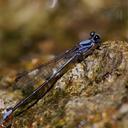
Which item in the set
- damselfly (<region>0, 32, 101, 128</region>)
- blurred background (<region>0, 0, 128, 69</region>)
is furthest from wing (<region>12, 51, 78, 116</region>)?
blurred background (<region>0, 0, 128, 69</region>)

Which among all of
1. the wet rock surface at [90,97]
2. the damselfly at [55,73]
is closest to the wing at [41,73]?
the damselfly at [55,73]

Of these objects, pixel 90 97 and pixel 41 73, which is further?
pixel 41 73

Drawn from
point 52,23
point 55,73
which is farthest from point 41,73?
point 52,23

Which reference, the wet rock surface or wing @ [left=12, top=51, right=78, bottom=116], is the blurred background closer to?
wing @ [left=12, top=51, right=78, bottom=116]

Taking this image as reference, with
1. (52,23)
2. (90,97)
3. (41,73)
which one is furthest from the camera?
(52,23)

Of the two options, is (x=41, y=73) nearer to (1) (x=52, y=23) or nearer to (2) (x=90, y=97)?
(2) (x=90, y=97)

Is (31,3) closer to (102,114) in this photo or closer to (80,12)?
(80,12)

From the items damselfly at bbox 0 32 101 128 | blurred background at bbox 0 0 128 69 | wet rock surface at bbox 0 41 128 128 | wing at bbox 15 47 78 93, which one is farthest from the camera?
blurred background at bbox 0 0 128 69
